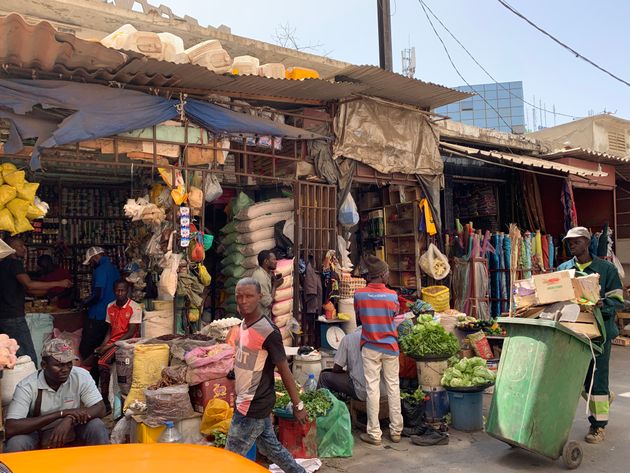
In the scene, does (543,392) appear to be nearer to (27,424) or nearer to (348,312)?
(348,312)

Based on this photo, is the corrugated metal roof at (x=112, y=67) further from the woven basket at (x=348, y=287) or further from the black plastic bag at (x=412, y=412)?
the black plastic bag at (x=412, y=412)

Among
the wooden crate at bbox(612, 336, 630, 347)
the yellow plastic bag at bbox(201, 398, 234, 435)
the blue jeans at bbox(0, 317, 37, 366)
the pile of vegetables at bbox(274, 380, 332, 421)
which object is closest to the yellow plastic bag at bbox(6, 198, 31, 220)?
the blue jeans at bbox(0, 317, 37, 366)

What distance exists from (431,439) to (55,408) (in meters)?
3.78

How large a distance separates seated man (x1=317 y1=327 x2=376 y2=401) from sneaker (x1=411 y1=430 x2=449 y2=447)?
2.35 ft

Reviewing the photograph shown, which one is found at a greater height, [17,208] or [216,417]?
[17,208]

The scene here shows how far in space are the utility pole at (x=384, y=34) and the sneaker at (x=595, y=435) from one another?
836 centimetres

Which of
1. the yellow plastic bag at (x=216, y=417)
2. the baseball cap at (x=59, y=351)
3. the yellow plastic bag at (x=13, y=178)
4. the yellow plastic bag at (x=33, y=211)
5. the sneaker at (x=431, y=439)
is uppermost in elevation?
the yellow plastic bag at (x=13, y=178)

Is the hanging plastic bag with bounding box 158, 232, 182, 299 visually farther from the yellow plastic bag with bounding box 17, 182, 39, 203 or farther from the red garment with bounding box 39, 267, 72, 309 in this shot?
the red garment with bounding box 39, 267, 72, 309

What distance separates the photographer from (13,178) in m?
6.16

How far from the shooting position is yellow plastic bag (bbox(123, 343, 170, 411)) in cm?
574

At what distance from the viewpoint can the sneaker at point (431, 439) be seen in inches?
228

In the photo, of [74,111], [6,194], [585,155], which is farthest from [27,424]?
[585,155]

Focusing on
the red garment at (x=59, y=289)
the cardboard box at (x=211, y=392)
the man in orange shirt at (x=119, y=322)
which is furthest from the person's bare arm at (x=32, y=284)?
the cardboard box at (x=211, y=392)

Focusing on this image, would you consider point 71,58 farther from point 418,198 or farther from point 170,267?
point 418,198
